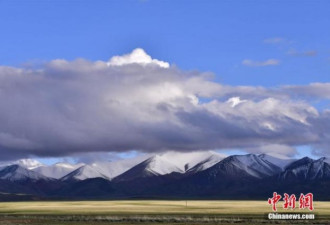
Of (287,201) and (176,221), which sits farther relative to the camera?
(287,201)

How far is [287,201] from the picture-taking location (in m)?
137

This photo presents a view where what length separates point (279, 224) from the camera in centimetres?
11919

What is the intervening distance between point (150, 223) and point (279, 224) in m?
24.4

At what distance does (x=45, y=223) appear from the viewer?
121 meters

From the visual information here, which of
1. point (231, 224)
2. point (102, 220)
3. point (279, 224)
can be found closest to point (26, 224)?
point (102, 220)

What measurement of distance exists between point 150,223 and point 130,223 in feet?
12.7

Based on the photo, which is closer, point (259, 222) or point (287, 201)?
point (259, 222)

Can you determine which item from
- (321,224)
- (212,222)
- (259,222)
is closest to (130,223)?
(212,222)

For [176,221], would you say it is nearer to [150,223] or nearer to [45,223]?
[150,223]

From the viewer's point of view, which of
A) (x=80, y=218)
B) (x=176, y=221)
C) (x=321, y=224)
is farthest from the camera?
(x=80, y=218)

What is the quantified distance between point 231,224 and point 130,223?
19.2 metres

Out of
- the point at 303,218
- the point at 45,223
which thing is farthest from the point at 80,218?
the point at 303,218

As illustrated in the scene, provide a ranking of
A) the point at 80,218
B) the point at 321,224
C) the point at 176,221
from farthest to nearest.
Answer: the point at 80,218 → the point at 176,221 → the point at 321,224

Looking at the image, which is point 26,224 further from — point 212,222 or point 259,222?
point 259,222
